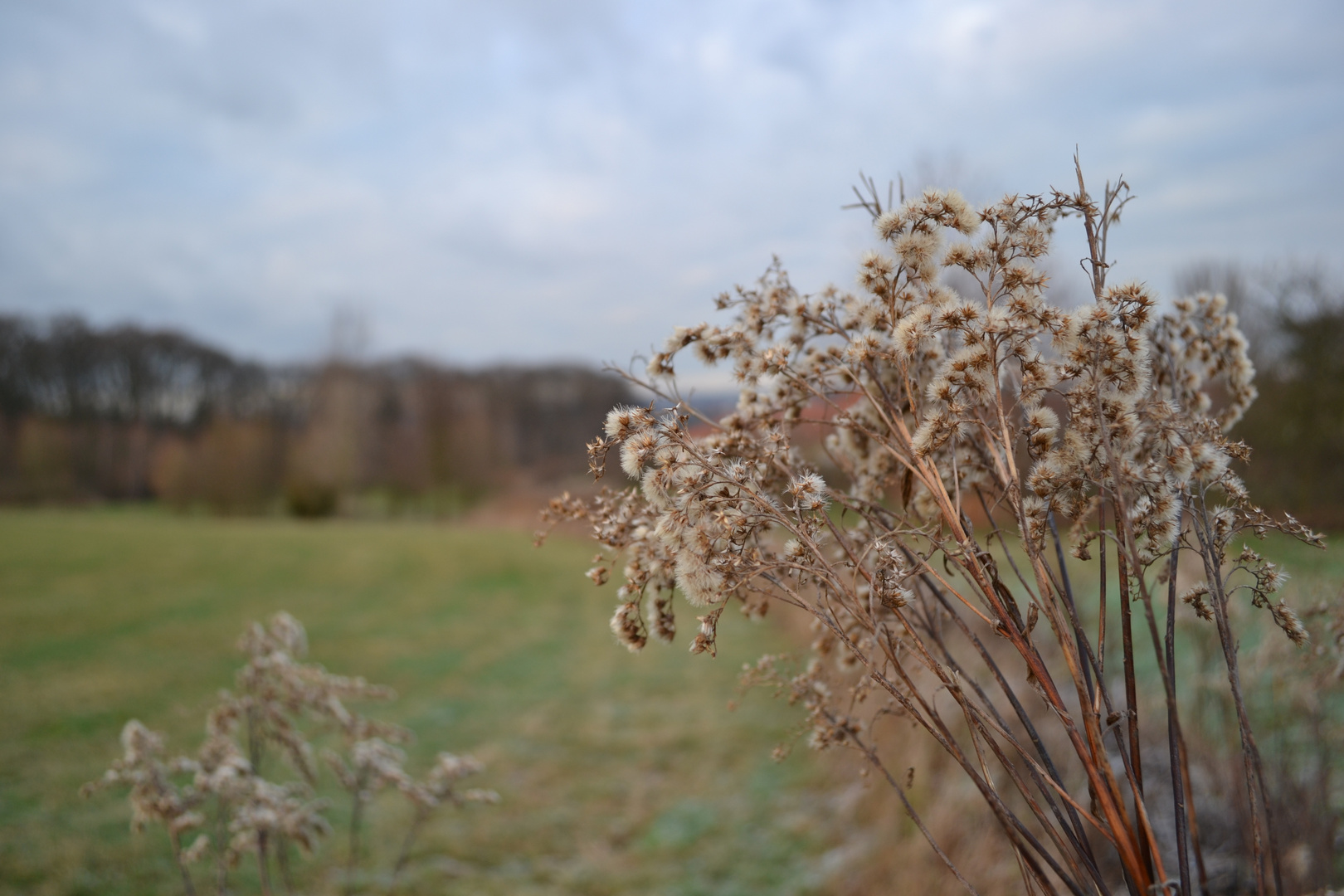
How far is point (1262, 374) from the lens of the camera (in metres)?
8.88

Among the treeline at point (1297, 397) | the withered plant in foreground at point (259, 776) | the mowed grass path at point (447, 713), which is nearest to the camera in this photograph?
the withered plant in foreground at point (259, 776)

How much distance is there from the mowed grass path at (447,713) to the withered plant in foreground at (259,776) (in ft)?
1.74

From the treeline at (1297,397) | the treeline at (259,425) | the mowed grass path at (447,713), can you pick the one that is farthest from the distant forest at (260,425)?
the treeline at (1297,397)

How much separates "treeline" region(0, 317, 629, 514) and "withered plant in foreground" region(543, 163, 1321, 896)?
26131mm

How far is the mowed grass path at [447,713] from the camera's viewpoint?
4719mm

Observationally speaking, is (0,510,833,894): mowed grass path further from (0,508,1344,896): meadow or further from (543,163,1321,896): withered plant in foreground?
(543,163,1321,896): withered plant in foreground

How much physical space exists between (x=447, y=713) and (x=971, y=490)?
25.5ft

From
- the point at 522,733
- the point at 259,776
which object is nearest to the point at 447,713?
the point at 522,733

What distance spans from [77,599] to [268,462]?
81.4 feet

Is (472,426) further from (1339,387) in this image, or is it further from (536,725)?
(1339,387)

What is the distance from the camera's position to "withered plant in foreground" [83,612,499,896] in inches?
87.7

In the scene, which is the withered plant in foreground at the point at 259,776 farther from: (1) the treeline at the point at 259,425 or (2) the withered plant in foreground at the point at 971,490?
(1) the treeline at the point at 259,425

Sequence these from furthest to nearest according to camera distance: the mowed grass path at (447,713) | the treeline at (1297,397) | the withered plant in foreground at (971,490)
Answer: the treeline at (1297,397) → the mowed grass path at (447,713) → the withered plant in foreground at (971,490)

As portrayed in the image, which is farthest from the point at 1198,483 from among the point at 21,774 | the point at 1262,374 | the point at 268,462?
the point at 268,462
